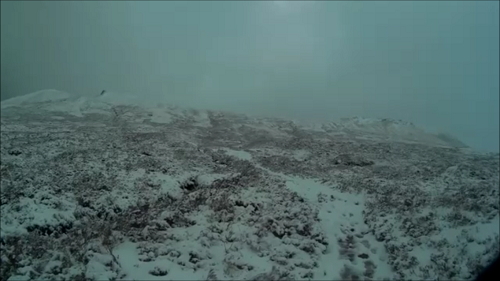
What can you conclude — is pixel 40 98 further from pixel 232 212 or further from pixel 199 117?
pixel 232 212

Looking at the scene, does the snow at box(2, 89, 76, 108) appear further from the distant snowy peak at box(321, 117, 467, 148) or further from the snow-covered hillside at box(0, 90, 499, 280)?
the distant snowy peak at box(321, 117, 467, 148)

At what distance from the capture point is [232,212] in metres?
12.6

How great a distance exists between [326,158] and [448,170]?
6.92m

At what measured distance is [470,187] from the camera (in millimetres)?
15500

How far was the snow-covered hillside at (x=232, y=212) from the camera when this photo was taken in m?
9.43

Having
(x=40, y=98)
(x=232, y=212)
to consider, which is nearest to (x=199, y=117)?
(x=40, y=98)

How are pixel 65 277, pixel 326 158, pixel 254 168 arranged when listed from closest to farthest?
1. pixel 65 277
2. pixel 254 168
3. pixel 326 158

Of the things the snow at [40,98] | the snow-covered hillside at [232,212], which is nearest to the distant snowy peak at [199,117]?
the snow at [40,98]

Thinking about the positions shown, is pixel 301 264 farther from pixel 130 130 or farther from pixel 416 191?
pixel 130 130

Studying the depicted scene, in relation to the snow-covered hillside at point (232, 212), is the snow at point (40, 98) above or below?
above

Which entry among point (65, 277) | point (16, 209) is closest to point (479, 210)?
point (65, 277)

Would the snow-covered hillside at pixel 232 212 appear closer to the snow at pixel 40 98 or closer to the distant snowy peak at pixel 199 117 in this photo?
the distant snowy peak at pixel 199 117

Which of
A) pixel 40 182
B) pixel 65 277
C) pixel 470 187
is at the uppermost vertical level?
pixel 470 187

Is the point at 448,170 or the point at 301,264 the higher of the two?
the point at 448,170
